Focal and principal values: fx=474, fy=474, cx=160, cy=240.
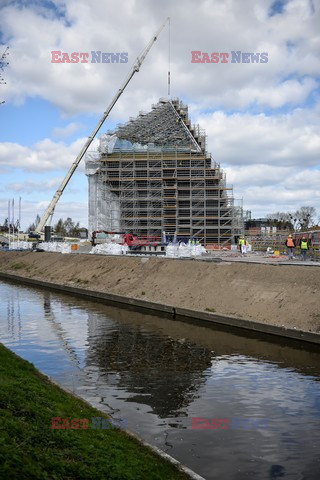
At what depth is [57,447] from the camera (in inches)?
271

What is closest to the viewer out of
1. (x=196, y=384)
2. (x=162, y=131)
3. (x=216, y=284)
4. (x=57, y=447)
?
(x=57, y=447)

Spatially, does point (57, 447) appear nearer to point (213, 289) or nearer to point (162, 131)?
point (213, 289)

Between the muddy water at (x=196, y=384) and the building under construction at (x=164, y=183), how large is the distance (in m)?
61.4

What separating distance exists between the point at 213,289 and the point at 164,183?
60.4 m

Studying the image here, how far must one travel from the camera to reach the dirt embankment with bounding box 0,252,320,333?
22550 mm

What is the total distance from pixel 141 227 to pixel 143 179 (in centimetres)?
890

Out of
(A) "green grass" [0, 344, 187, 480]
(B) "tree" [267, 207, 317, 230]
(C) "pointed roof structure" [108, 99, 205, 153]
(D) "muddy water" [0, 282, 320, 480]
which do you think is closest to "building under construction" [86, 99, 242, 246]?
(C) "pointed roof structure" [108, 99, 205, 153]

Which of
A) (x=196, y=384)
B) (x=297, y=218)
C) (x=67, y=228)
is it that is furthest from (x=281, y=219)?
(x=196, y=384)

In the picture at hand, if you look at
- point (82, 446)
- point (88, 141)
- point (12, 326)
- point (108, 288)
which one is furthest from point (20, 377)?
point (88, 141)

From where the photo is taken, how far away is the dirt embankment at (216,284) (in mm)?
22550

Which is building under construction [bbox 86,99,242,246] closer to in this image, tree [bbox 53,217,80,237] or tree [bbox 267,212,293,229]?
tree [bbox 267,212,293,229]

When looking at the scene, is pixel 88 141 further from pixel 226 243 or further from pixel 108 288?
pixel 108 288

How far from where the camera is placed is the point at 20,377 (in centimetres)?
1081

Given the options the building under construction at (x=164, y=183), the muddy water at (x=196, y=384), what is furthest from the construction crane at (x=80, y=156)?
the muddy water at (x=196, y=384)
